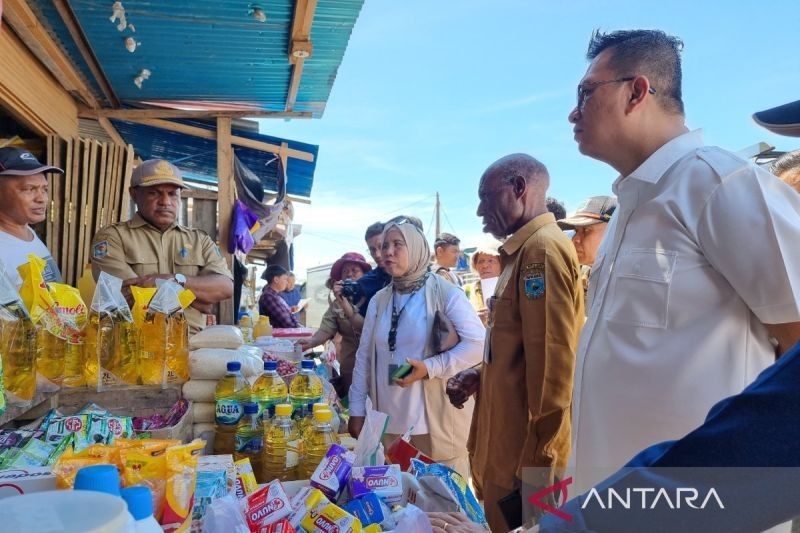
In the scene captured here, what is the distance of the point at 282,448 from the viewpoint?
164 centimetres

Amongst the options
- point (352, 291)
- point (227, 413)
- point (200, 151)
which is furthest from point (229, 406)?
point (200, 151)

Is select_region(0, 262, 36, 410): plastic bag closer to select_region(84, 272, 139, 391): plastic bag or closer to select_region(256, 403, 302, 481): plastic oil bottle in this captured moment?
select_region(84, 272, 139, 391): plastic bag

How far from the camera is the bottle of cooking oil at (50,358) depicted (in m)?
1.61

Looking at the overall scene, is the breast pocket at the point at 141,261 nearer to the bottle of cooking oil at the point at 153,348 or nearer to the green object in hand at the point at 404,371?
the bottle of cooking oil at the point at 153,348

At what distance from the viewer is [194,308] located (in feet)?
9.25

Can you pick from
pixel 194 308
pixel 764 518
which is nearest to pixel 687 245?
pixel 764 518

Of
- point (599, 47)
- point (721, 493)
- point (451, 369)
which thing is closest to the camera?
point (721, 493)

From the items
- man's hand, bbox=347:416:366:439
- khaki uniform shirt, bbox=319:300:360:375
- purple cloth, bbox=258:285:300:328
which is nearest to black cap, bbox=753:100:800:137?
man's hand, bbox=347:416:366:439

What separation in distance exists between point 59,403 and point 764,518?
1.94m

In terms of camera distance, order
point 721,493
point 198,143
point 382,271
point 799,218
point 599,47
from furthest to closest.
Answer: point 198,143
point 382,271
point 599,47
point 799,218
point 721,493

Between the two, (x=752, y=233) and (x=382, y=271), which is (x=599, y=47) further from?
(x=382, y=271)

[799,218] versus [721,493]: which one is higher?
[799,218]

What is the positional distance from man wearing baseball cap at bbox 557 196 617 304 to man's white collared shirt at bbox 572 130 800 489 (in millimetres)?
1692

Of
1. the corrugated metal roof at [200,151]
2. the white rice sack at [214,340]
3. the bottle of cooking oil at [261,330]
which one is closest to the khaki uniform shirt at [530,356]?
the white rice sack at [214,340]
